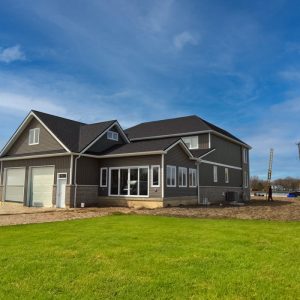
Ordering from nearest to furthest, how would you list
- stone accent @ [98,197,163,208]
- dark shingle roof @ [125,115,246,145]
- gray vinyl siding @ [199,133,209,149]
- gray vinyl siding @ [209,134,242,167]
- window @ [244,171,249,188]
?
stone accent @ [98,197,163,208]
gray vinyl siding @ [199,133,209,149]
gray vinyl siding @ [209,134,242,167]
dark shingle roof @ [125,115,246,145]
window @ [244,171,249,188]

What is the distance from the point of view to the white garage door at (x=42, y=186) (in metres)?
23.4

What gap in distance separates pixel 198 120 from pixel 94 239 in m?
25.2

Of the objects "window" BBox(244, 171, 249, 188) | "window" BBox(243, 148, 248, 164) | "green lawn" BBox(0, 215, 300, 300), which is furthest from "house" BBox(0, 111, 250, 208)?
"green lawn" BBox(0, 215, 300, 300)

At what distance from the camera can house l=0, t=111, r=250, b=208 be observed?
22.0 m

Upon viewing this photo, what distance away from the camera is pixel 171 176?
22.5 m

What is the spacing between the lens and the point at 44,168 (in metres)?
24.1

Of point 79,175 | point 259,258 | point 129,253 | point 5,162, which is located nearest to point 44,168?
point 79,175

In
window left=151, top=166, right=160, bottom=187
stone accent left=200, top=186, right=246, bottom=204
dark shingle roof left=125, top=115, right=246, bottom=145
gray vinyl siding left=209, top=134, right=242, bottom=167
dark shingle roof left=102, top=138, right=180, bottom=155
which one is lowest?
stone accent left=200, top=186, right=246, bottom=204

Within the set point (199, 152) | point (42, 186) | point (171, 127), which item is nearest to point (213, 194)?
point (199, 152)

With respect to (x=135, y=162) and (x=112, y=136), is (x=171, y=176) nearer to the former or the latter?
(x=135, y=162)

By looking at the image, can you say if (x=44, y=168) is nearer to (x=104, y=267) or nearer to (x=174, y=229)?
(x=174, y=229)

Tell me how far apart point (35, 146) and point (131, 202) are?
8826mm

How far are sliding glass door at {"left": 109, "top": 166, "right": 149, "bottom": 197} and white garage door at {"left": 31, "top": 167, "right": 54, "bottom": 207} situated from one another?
4.25m

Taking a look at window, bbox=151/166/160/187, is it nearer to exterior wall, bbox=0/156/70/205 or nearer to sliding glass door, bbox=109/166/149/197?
sliding glass door, bbox=109/166/149/197
